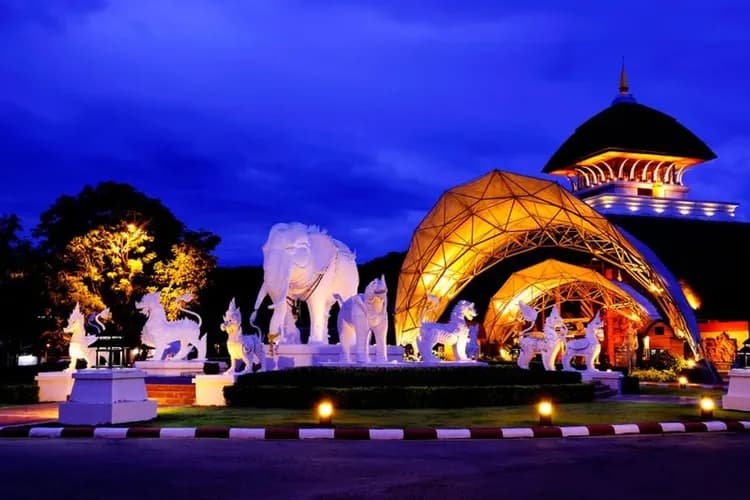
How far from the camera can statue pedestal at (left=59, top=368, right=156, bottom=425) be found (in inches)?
547

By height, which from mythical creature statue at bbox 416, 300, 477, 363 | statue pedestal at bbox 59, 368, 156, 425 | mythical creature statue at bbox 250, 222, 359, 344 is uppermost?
mythical creature statue at bbox 250, 222, 359, 344

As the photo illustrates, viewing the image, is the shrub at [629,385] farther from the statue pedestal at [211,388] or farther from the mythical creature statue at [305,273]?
the statue pedestal at [211,388]

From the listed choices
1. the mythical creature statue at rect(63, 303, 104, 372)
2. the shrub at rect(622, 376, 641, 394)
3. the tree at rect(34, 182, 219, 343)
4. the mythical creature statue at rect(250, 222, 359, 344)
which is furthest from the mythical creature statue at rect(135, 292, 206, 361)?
the shrub at rect(622, 376, 641, 394)

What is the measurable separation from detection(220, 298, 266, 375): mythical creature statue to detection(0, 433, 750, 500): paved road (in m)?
8.03

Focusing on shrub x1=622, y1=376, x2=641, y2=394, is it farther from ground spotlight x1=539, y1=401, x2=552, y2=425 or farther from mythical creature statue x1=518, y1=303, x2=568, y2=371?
ground spotlight x1=539, y1=401, x2=552, y2=425

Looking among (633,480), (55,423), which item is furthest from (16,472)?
(633,480)

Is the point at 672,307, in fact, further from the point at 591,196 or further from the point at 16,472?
the point at 16,472

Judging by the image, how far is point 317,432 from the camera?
1266cm

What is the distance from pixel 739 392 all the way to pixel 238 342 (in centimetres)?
1134

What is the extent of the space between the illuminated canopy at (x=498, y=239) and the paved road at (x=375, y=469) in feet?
69.0

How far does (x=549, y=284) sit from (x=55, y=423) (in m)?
39.0

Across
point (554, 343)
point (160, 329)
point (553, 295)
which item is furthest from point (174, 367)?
point (553, 295)

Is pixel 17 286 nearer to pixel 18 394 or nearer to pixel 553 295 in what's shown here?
pixel 18 394

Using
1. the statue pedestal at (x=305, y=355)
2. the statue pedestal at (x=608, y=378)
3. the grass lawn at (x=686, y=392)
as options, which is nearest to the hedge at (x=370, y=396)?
the statue pedestal at (x=305, y=355)
